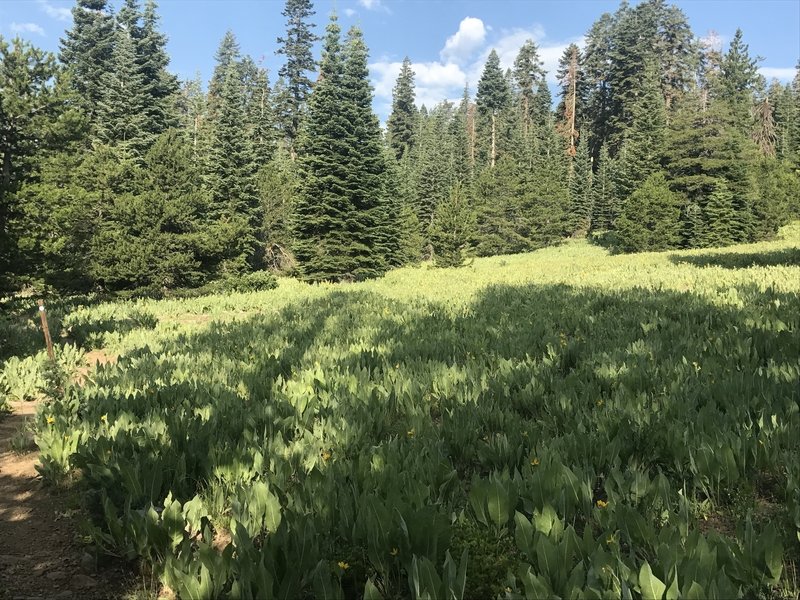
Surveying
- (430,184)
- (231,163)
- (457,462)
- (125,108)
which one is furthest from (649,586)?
(430,184)

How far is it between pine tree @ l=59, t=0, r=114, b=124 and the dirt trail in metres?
46.5

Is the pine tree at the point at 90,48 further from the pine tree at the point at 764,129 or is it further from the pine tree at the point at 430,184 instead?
the pine tree at the point at 764,129

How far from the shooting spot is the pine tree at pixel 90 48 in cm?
4122

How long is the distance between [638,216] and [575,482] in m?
37.4

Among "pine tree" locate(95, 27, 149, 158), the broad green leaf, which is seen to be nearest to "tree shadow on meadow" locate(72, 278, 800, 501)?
the broad green leaf

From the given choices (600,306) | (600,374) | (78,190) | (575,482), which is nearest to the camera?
(575,482)

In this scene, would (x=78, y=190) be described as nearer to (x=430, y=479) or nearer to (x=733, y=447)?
(x=430, y=479)

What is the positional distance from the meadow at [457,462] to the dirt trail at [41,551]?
147 millimetres

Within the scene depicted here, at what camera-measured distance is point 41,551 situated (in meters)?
Answer: 2.98

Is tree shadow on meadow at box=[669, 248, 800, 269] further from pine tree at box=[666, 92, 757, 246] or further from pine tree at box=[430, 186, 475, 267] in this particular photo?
pine tree at box=[666, 92, 757, 246]

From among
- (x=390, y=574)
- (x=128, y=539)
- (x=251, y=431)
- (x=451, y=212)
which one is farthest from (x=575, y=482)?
(x=451, y=212)

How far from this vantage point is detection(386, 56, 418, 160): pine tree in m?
76.9

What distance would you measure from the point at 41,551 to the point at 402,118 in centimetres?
8021

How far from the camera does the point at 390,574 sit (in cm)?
232
